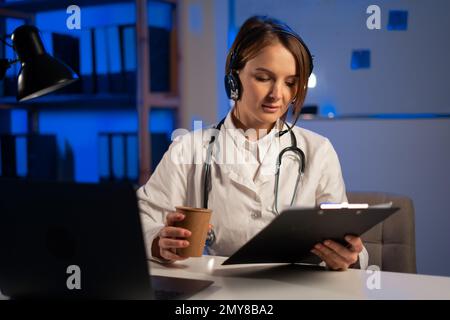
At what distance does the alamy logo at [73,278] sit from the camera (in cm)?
83

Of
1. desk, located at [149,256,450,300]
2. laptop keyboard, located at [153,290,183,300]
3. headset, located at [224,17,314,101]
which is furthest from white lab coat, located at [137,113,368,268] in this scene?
laptop keyboard, located at [153,290,183,300]

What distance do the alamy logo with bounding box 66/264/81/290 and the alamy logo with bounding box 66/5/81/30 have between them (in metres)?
2.31

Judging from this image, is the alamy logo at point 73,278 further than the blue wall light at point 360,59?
No

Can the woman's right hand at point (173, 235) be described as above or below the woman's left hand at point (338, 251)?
above

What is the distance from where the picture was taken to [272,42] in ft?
4.59

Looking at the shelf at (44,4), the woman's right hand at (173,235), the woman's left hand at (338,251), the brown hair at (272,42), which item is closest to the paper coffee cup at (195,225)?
the woman's right hand at (173,235)

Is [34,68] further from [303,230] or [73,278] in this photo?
[303,230]

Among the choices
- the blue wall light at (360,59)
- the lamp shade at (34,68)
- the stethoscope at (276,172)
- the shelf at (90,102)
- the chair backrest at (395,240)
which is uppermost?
the blue wall light at (360,59)

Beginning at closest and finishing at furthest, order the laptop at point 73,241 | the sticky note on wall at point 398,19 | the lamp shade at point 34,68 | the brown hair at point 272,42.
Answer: the laptop at point 73,241
the lamp shade at point 34,68
the brown hair at point 272,42
the sticky note on wall at point 398,19

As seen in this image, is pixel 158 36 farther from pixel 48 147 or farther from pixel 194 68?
pixel 48 147

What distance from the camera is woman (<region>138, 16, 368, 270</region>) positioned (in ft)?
4.61

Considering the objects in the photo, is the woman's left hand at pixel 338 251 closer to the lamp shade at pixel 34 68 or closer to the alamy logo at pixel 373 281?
the alamy logo at pixel 373 281

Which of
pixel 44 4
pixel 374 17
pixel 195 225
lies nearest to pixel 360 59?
pixel 374 17
